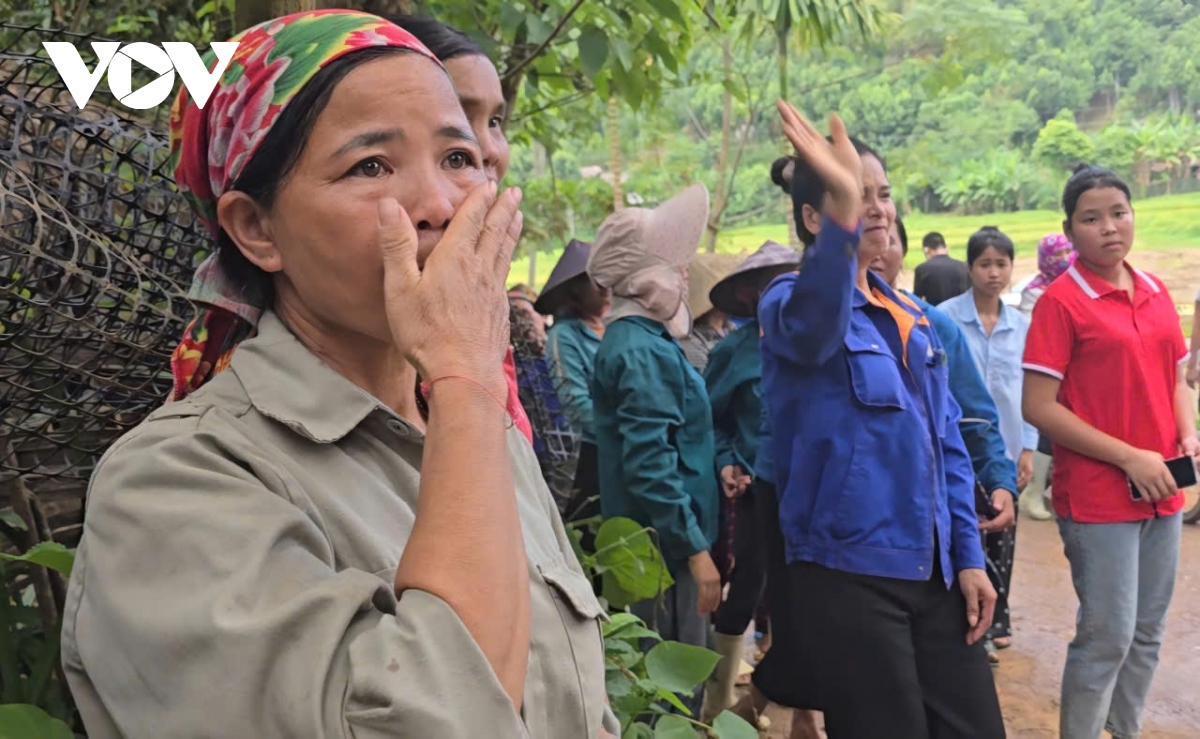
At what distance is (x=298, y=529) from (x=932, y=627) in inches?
78.9

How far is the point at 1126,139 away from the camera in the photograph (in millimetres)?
11852

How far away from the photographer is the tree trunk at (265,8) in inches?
72.9

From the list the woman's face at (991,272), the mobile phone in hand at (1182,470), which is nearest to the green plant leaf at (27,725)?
the mobile phone in hand at (1182,470)

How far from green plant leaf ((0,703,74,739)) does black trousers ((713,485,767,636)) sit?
2819mm

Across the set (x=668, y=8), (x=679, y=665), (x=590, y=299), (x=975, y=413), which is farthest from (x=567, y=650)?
(x=590, y=299)

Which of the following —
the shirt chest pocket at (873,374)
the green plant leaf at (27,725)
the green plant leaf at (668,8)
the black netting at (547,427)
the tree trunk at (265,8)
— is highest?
the tree trunk at (265,8)

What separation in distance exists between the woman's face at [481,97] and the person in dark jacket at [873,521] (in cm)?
77

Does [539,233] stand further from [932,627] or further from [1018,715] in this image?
[932,627]

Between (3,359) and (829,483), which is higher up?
(3,359)

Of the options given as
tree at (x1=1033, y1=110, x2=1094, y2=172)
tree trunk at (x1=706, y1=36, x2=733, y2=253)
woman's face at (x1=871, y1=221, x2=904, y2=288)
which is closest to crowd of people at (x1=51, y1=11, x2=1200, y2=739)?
woman's face at (x1=871, y1=221, x2=904, y2=288)

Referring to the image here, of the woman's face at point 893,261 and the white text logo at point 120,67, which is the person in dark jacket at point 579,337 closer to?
the woman's face at point 893,261

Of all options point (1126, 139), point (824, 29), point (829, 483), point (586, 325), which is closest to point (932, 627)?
point (829, 483)

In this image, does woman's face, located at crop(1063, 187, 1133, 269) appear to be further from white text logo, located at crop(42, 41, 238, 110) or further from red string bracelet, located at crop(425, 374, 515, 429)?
red string bracelet, located at crop(425, 374, 515, 429)

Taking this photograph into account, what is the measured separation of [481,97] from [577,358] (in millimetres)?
2197
